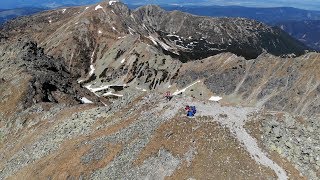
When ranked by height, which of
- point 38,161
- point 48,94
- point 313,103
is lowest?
point 313,103

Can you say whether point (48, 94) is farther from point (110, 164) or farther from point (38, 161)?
point (110, 164)

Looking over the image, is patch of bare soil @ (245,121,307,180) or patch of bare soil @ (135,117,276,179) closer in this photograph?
patch of bare soil @ (135,117,276,179)

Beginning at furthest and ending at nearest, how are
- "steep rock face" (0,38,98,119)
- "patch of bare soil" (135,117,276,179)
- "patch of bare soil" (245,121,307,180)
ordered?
"steep rock face" (0,38,98,119) < "patch of bare soil" (245,121,307,180) < "patch of bare soil" (135,117,276,179)

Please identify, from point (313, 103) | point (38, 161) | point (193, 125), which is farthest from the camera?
point (313, 103)

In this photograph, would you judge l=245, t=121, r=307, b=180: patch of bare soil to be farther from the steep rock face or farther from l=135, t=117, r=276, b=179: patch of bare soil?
the steep rock face

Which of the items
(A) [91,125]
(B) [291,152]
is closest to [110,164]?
(A) [91,125]

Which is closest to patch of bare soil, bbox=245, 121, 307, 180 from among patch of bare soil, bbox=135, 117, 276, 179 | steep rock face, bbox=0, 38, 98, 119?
patch of bare soil, bbox=135, 117, 276, 179

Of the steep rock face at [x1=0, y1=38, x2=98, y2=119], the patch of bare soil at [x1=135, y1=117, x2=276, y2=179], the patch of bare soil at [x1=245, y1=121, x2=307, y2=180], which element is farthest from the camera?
the steep rock face at [x1=0, y1=38, x2=98, y2=119]

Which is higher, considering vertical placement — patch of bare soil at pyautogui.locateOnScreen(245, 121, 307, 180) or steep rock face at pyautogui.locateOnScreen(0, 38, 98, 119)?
patch of bare soil at pyautogui.locateOnScreen(245, 121, 307, 180)

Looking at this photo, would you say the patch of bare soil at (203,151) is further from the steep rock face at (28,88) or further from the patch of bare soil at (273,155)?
the steep rock face at (28,88)

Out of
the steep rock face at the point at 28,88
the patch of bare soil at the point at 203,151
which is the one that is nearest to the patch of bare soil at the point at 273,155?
the patch of bare soil at the point at 203,151

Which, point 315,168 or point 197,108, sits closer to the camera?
point 315,168
